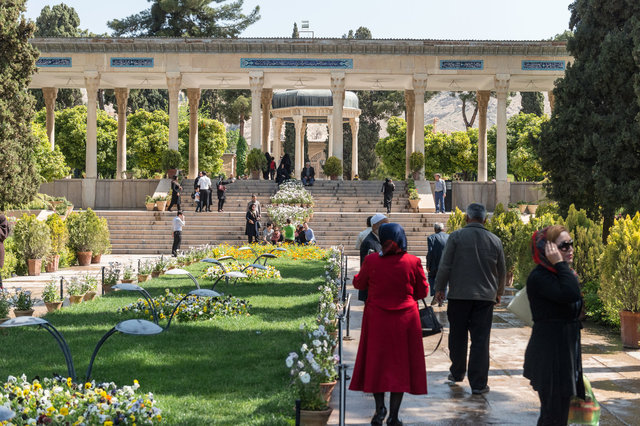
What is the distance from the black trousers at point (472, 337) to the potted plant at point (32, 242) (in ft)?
45.5

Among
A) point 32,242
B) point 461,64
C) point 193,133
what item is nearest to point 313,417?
point 32,242

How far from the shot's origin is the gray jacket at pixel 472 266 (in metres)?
7.85

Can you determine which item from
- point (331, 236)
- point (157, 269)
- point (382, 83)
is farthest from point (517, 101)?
point (157, 269)

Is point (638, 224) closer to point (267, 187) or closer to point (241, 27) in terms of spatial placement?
point (267, 187)

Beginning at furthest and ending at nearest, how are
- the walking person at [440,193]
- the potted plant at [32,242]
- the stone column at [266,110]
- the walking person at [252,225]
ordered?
1. the stone column at [266,110]
2. the walking person at [440,193]
3. the walking person at [252,225]
4. the potted plant at [32,242]

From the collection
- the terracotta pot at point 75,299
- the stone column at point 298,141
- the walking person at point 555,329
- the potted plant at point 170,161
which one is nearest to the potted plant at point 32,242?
the terracotta pot at point 75,299

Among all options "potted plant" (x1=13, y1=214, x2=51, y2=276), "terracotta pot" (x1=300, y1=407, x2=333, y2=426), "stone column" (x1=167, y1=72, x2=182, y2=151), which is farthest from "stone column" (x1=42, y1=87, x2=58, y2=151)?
"terracotta pot" (x1=300, y1=407, x2=333, y2=426)

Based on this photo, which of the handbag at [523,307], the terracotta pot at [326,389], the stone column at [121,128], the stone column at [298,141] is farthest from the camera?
the stone column at [298,141]

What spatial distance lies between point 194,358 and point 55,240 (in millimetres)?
13513

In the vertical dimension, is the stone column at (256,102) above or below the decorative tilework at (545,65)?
below

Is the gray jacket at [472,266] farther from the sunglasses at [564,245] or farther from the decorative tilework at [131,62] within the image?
the decorative tilework at [131,62]

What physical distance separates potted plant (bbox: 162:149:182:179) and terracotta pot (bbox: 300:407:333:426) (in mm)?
28397

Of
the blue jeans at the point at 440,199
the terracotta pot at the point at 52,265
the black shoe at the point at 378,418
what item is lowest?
the terracotta pot at the point at 52,265

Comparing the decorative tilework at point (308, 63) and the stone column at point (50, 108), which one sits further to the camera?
the stone column at point (50, 108)
